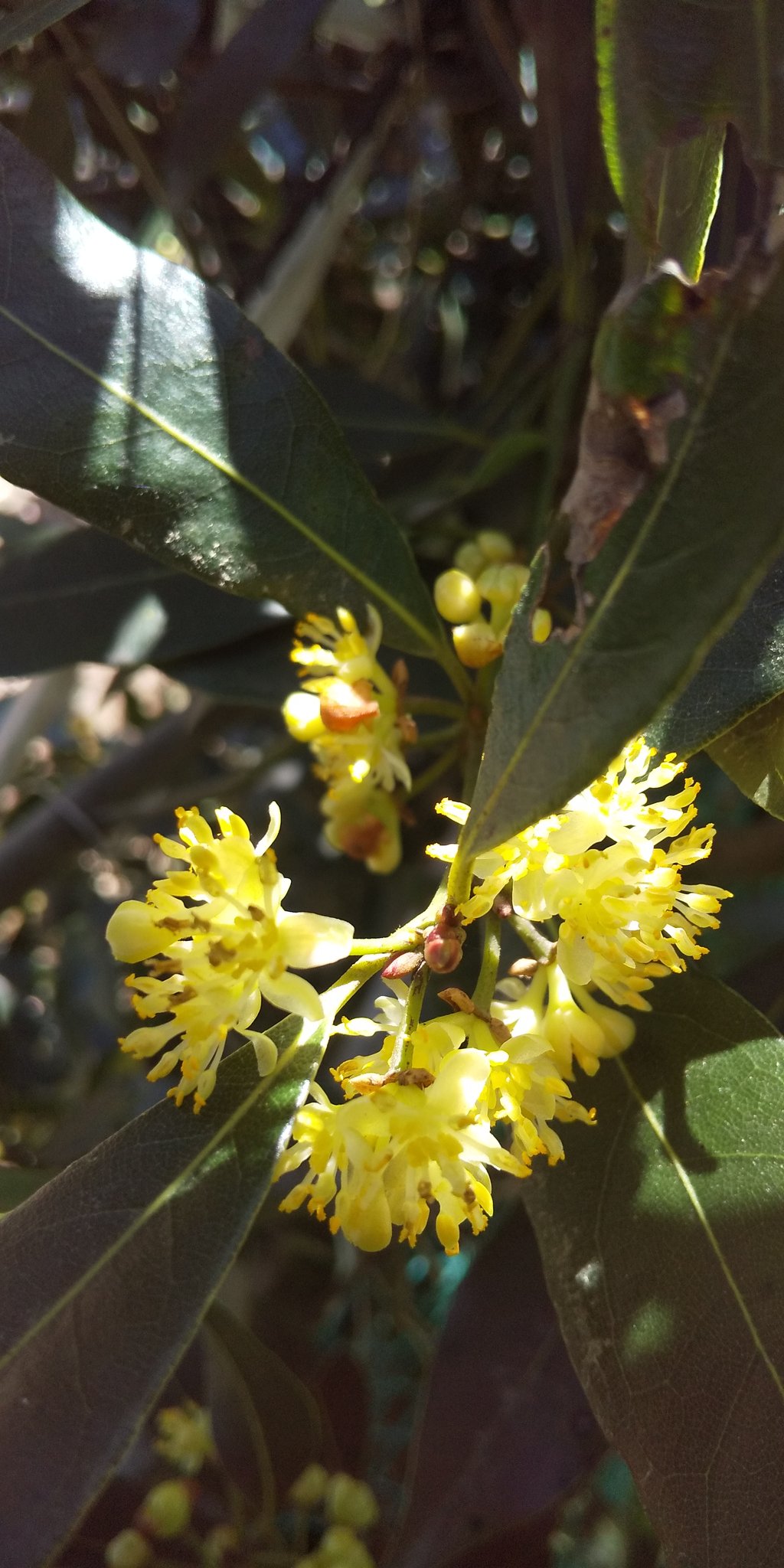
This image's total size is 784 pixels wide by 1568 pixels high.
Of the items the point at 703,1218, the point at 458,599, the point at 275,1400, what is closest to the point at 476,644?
the point at 458,599

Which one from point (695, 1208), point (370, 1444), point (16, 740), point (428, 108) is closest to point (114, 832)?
point (16, 740)

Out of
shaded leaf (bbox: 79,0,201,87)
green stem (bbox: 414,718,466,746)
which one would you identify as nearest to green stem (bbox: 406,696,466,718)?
green stem (bbox: 414,718,466,746)

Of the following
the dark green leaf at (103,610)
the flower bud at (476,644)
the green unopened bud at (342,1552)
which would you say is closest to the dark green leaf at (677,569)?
the flower bud at (476,644)

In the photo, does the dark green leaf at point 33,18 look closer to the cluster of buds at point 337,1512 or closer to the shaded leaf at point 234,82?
the shaded leaf at point 234,82

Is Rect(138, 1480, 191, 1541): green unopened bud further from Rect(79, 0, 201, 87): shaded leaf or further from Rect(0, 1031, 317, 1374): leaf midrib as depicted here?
Rect(79, 0, 201, 87): shaded leaf

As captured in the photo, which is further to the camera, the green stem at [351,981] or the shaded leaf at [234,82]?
the shaded leaf at [234,82]

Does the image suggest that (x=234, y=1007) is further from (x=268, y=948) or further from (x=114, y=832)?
(x=114, y=832)

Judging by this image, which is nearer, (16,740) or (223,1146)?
(223,1146)
